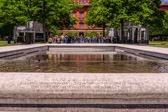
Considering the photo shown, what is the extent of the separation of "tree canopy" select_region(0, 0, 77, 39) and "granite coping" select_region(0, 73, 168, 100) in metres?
37.8

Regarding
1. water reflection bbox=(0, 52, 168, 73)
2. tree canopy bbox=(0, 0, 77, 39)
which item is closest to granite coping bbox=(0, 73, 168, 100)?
water reflection bbox=(0, 52, 168, 73)

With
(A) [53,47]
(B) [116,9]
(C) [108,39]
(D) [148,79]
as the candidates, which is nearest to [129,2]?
(B) [116,9]

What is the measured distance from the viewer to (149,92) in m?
2.90

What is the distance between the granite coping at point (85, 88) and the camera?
2.92 metres

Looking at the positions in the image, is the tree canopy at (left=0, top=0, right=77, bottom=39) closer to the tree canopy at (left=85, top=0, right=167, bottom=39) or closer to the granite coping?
the tree canopy at (left=85, top=0, right=167, bottom=39)

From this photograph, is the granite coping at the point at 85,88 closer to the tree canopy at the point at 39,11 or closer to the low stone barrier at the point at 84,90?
the low stone barrier at the point at 84,90

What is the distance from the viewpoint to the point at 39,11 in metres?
43.2

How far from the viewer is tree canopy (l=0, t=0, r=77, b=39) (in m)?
41.0

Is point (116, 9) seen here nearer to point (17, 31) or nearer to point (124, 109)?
point (17, 31)

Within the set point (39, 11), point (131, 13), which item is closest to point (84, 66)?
point (131, 13)

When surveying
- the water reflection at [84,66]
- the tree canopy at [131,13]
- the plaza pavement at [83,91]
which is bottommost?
the water reflection at [84,66]

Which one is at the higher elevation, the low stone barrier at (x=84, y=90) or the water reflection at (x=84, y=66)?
the low stone barrier at (x=84, y=90)

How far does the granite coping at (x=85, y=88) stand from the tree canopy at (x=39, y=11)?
37.8 m

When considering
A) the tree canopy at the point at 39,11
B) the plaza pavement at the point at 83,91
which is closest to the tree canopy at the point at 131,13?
the tree canopy at the point at 39,11
